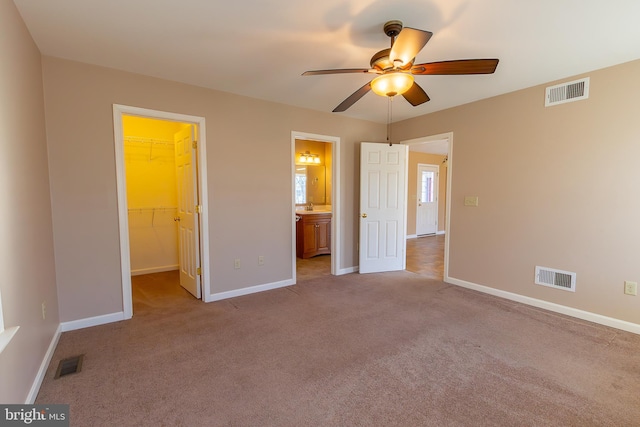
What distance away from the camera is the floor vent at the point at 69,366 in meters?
2.04

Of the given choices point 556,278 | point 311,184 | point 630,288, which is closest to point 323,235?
point 311,184

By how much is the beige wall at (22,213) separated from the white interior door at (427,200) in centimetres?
767

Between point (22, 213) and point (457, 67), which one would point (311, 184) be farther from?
point (22, 213)

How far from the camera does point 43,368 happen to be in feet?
6.61

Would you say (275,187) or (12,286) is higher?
(275,187)

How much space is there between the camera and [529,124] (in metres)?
3.21

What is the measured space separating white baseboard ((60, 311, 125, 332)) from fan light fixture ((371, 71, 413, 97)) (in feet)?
10.6

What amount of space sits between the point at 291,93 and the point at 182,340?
2845 mm

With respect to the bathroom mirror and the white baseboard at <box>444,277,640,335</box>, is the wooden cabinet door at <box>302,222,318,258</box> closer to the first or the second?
the bathroom mirror

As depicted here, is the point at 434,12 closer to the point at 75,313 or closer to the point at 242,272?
the point at 242,272

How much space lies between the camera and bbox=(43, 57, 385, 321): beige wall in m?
2.61

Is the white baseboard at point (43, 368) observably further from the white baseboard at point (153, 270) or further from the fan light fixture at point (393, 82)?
the fan light fixture at point (393, 82)

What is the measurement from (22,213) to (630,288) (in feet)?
16.1

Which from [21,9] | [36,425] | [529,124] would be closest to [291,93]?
[21,9]
